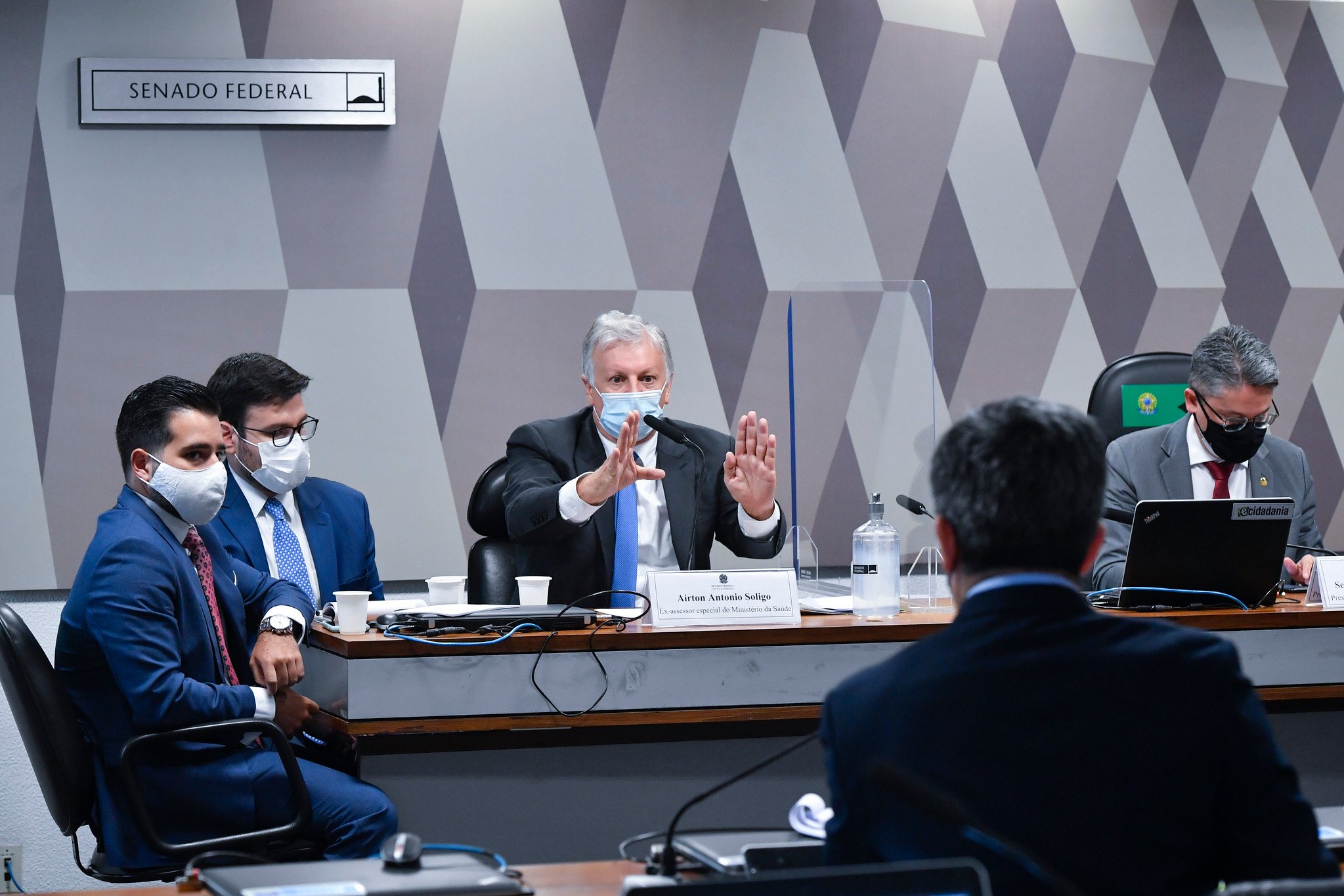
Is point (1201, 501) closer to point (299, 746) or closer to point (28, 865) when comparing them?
point (299, 746)

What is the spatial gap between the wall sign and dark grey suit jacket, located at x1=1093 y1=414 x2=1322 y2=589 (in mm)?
2293

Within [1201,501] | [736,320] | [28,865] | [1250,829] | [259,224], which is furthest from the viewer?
[736,320]

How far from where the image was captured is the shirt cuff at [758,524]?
2.89 m

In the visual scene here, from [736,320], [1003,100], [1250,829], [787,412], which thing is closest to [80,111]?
[736,320]

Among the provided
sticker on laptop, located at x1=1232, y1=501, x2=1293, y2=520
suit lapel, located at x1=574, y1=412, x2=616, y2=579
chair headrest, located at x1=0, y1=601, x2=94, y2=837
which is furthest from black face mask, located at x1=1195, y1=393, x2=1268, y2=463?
chair headrest, located at x1=0, y1=601, x2=94, y2=837

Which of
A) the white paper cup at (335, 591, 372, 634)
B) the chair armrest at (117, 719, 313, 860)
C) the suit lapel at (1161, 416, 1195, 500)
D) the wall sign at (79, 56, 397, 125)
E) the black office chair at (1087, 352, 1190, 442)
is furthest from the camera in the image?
the black office chair at (1087, 352, 1190, 442)

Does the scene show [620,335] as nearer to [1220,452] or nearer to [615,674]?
[615,674]

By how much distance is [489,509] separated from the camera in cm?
299

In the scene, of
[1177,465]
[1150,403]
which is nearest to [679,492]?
[1177,465]

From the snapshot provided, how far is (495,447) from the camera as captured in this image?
12.0 ft

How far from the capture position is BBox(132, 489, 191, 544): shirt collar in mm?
2342

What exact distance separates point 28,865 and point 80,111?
2081mm

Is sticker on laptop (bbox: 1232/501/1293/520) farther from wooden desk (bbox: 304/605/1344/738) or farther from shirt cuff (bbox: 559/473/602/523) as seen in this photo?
shirt cuff (bbox: 559/473/602/523)

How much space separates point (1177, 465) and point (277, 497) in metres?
2.33
